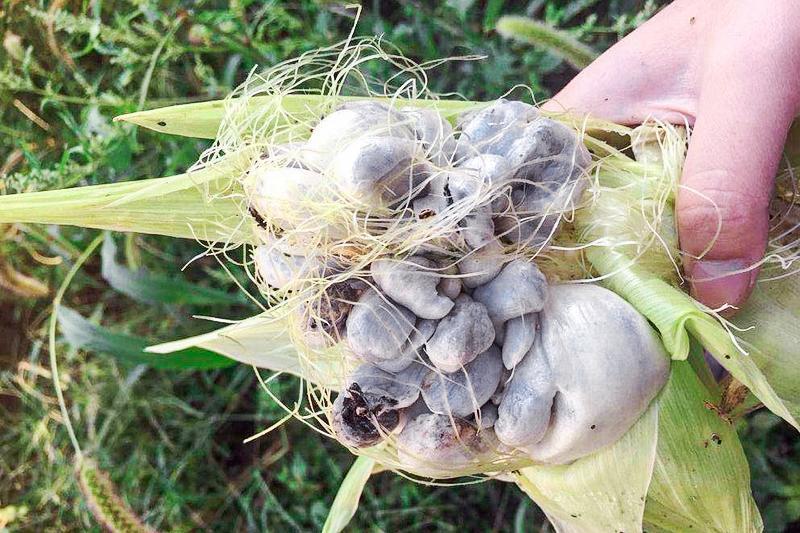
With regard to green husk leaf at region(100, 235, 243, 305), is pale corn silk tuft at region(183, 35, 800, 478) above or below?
above

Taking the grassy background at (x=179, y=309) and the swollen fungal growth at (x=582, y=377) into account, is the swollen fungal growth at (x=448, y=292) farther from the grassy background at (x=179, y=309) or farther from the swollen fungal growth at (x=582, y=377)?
the grassy background at (x=179, y=309)

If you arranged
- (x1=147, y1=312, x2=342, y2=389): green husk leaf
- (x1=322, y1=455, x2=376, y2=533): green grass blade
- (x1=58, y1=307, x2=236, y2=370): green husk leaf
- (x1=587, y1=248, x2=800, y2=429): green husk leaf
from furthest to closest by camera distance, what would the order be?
(x1=58, y1=307, x2=236, y2=370): green husk leaf, (x1=322, y1=455, x2=376, y2=533): green grass blade, (x1=147, y1=312, x2=342, y2=389): green husk leaf, (x1=587, y1=248, x2=800, y2=429): green husk leaf

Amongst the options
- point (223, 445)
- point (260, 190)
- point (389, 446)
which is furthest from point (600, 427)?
point (223, 445)

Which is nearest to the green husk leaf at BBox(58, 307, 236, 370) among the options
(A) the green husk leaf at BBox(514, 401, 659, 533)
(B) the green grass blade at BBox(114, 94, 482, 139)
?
(B) the green grass blade at BBox(114, 94, 482, 139)

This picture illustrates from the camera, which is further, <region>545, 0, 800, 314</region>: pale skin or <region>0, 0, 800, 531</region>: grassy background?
<region>0, 0, 800, 531</region>: grassy background

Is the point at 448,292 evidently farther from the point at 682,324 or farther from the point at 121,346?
the point at 121,346

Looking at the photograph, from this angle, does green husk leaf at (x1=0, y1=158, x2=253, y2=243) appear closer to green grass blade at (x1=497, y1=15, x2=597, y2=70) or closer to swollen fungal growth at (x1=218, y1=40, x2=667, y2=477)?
swollen fungal growth at (x1=218, y1=40, x2=667, y2=477)

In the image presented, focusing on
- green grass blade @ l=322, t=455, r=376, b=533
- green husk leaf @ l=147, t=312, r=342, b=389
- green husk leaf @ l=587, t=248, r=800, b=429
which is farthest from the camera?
green grass blade @ l=322, t=455, r=376, b=533
